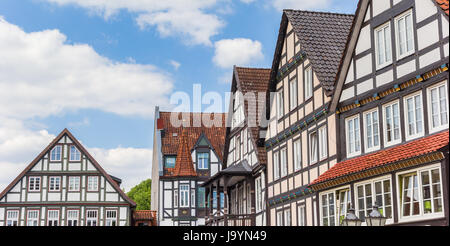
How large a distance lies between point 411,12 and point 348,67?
11.8 feet

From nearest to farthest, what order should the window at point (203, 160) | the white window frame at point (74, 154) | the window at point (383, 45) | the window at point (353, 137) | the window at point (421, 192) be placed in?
the window at point (421, 192) < the window at point (383, 45) < the window at point (353, 137) < the white window frame at point (74, 154) < the window at point (203, 160)

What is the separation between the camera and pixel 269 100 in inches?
1133

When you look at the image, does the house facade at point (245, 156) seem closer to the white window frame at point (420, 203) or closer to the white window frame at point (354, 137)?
the white window frame at point (354, 137)

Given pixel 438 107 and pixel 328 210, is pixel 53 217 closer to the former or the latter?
pixel 328 210

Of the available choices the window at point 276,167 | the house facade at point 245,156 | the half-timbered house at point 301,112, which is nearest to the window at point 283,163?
the half-timbered house at point 301,112

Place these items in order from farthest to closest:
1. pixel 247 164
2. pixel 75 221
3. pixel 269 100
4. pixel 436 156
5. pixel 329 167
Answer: pixel 75 221 → pixel 247 164 → pixel 269 100 → pixel 329 167 → pixel 436 156

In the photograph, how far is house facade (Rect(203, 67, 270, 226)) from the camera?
2983 cm

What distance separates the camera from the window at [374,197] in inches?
709

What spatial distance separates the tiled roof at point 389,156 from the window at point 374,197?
1.83 ft

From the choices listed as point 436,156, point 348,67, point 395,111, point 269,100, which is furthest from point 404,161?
point 269,100

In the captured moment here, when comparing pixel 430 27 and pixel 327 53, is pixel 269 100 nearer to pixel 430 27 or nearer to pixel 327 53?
pixel 327 53

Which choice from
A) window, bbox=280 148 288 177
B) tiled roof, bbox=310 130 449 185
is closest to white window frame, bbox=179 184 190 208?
window, bbox=280 148 288 177

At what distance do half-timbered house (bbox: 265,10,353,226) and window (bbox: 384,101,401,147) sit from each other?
2803mm

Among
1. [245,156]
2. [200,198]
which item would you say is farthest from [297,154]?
[200,198]
